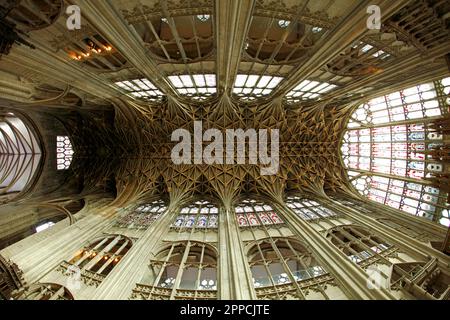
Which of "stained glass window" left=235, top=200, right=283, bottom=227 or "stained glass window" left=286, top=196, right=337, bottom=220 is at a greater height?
"stained glass window" left=286, top=196, right=337, bottom=220

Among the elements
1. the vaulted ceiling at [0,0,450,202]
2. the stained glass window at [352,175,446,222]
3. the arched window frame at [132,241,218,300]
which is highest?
the vaulted ceiling at [0,0,450,202]

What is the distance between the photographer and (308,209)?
14031 millimetres

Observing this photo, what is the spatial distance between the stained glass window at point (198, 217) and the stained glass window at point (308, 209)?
190 inches

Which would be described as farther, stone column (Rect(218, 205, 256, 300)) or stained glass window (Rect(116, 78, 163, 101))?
stained glass window (Rect(116, 78, 163, 101))

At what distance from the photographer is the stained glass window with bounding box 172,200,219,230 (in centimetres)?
1250

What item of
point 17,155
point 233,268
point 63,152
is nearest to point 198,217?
point 233,268

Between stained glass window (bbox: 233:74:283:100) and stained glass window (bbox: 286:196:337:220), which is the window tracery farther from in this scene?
stained glass window (bbox: 286:196:337:220)

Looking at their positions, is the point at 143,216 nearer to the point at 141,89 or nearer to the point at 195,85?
the point at 141,89

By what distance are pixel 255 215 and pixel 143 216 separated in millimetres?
6523

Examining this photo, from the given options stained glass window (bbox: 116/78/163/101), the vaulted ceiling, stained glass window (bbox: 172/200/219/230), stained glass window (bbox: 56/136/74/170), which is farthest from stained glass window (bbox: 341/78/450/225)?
stained glass window (bbox: 56/136/74/170)

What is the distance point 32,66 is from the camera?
7508mm
